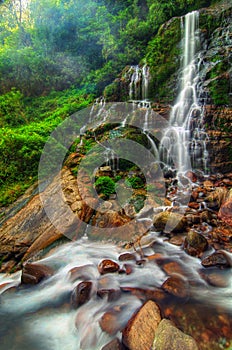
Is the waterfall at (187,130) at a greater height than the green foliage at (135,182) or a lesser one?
greater

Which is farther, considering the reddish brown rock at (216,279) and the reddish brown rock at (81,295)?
the reddish brown rock at (216,279)

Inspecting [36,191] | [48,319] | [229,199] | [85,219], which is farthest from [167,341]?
[36,191]

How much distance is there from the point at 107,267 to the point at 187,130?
22.4 ft

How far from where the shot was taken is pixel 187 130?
898cm

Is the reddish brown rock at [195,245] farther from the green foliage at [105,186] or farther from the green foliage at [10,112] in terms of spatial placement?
the green foliage at [10,112]

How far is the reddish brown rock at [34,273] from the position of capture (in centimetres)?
420

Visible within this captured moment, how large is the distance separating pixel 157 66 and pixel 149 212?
8.40m

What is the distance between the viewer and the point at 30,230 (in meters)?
5.25

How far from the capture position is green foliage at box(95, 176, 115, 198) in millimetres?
6781

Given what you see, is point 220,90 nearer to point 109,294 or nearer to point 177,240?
point 177,240

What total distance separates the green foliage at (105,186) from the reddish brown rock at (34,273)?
9.47 feet

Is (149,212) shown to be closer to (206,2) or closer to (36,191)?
(36,191)

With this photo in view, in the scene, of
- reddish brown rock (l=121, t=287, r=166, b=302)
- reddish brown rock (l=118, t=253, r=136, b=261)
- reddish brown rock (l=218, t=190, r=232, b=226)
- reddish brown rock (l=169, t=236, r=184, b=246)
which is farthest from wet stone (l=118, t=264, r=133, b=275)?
reddish brown rock (l=218, t=190, r=232, b=226)

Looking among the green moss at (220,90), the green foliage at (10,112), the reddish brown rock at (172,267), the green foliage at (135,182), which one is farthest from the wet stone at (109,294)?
the green foliage at (10,112)
